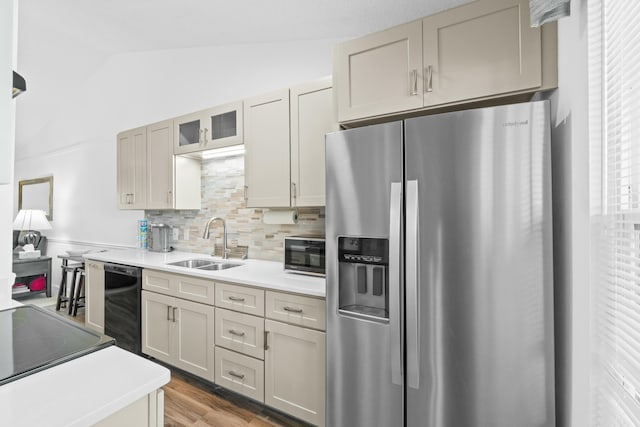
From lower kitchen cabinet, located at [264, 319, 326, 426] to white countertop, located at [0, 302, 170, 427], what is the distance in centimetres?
105

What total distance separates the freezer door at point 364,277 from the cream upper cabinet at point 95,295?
2.50m

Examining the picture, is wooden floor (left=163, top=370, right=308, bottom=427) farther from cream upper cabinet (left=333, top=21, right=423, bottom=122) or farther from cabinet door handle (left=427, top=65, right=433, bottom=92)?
cabinet door handle (left=427, top=65, right=433, bottom=92)

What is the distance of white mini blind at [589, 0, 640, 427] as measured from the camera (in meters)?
0.76

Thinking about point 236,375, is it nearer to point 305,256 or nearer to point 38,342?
point 305,256

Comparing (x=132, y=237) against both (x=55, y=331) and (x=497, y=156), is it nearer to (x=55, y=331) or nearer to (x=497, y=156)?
(x=55, y=331)

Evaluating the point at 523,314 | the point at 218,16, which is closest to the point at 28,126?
the point at 218,16

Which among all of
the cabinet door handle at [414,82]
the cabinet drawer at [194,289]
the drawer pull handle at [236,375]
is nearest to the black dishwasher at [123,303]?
the cabinet drawer at [194,289]

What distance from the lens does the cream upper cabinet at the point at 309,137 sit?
6.51 feet

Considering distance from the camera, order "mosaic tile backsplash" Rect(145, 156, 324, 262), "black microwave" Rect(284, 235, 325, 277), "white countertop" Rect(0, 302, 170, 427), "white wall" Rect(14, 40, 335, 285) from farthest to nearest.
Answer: "white wall" Rect(14, 40, 335, 285), "mosaic tile backsplash" Rect(145, 156, 324, 262), "black microwave" Rect(284, 235, 325, 277), "white countertop" Rect(0, 302, 170, 427)

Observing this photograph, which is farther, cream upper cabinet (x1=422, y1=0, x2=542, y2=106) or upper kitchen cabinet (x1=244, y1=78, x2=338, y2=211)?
upper kitchen cabinet (x1=244, y1=78, x2=338, y2=211)

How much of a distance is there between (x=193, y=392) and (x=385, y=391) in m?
1.56

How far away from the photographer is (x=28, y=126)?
534cm

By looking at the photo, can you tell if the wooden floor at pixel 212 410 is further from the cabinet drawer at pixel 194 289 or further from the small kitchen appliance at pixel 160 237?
the small kitchen appliance at pixel 160 237

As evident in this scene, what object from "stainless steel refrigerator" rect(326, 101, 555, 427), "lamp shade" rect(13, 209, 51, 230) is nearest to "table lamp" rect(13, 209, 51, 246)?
"lamp shade" rect(13, 209, 51, 230)
